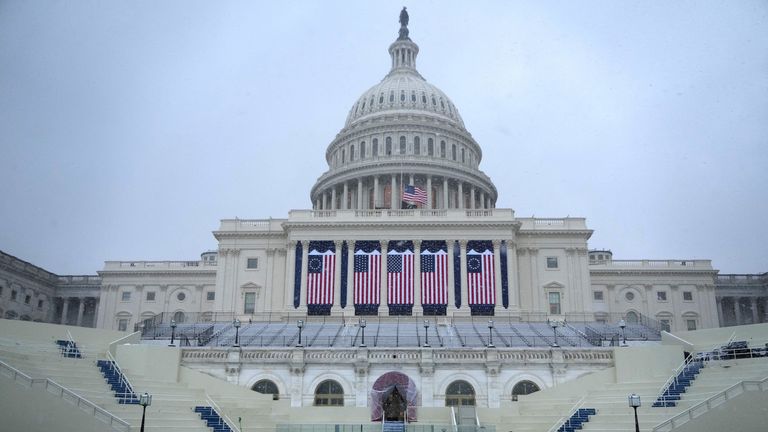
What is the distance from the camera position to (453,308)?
71.4 m

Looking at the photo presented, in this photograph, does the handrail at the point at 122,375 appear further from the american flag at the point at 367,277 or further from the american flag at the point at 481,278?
the american flag at the point at 481,278

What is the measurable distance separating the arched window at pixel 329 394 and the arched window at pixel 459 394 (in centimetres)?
625

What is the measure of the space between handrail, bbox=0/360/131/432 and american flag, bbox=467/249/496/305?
4428 cm

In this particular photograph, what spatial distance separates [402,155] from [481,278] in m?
30.8

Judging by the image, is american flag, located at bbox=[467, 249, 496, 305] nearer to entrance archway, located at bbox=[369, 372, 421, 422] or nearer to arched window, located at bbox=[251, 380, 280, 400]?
entrance archway, located at bbox=[369, 372, 421, 422]

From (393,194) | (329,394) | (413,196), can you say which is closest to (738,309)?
(393,194)

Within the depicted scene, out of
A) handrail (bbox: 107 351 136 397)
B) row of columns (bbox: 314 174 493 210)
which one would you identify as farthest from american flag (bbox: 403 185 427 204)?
handrail (bbox: 107 351 136 397)

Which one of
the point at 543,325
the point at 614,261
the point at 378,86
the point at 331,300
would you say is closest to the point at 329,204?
the point at 378,86

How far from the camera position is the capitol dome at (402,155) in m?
96.9

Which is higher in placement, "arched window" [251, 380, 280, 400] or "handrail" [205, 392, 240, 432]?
"arched window" [251, 380, 280, 400]

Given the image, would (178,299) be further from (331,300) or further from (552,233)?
(552,233)

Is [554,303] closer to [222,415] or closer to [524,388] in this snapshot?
[524,388]

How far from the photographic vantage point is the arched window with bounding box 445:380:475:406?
42.2 meters

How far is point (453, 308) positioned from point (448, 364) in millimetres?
28661
